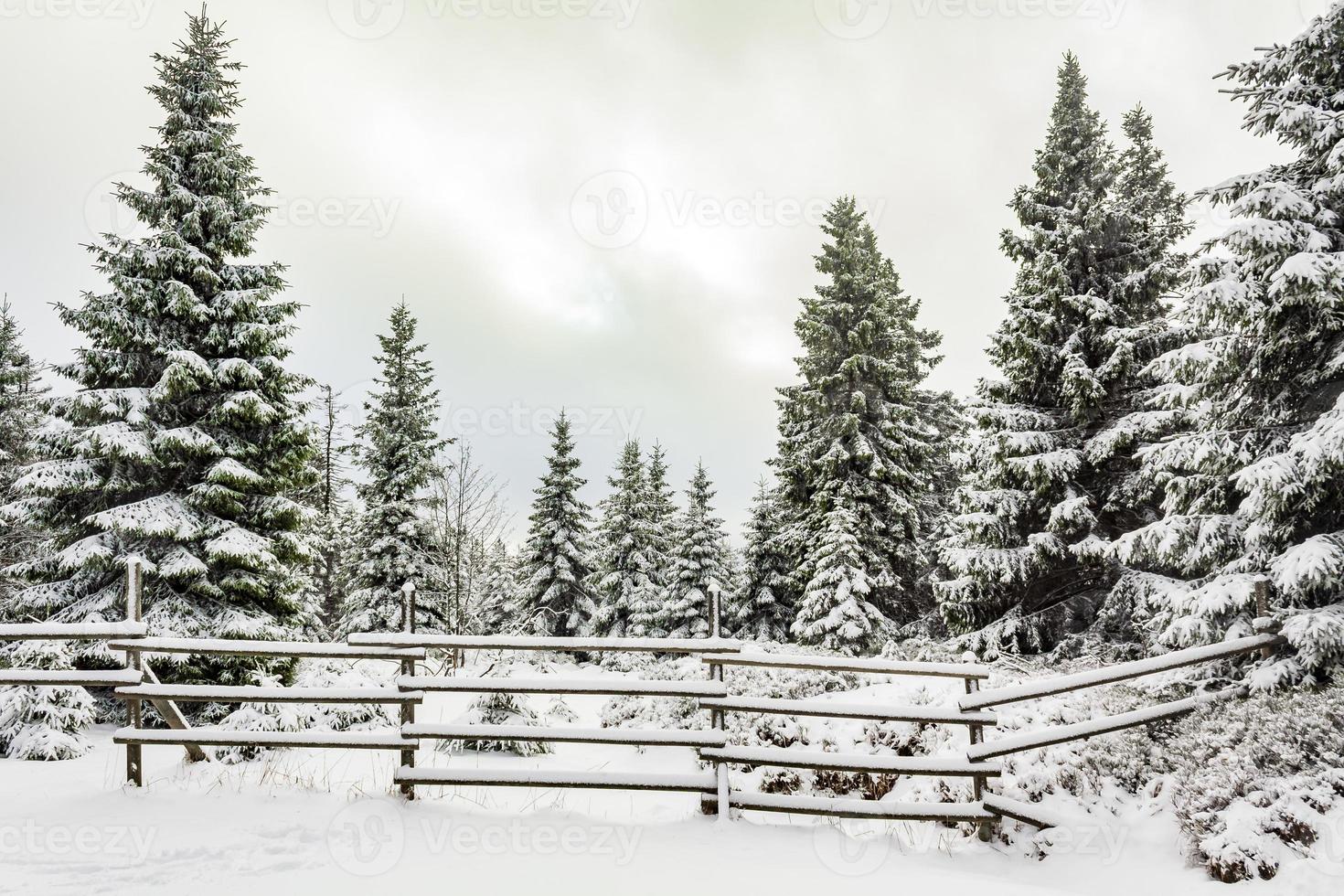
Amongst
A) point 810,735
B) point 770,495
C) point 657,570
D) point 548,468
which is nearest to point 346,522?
point 548,468

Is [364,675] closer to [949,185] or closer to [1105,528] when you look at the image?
[1105,528]

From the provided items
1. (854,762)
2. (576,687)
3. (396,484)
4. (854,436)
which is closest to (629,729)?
(576,687)

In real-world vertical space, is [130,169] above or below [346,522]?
above

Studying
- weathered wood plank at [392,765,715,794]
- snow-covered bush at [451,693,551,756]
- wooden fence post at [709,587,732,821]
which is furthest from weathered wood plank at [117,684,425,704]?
snow-covered bush at [451,693,551,756]

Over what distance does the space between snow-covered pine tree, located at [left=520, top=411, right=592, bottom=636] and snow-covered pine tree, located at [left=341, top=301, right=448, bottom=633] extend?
6.67m

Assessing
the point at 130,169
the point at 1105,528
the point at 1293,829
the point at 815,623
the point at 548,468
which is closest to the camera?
the point at 1293,829

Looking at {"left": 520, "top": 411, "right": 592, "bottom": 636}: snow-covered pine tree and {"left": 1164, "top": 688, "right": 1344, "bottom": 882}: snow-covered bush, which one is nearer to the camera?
{"left": 1164, "top": 688, "right": 1344, "bottom": 882}: snow-covered bush

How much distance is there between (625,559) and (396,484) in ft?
38.1

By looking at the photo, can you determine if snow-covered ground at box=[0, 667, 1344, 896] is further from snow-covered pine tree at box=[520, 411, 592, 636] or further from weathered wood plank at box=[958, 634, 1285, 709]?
snow-covered pine tree at box=[520, 411, 592, 636]

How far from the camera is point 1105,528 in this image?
14.6m

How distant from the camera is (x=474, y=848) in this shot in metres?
5.44

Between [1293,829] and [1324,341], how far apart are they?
Result: 20.1ft

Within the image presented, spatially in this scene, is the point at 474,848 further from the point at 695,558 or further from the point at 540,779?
the point at 695,558

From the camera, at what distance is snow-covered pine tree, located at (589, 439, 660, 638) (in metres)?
30.3
